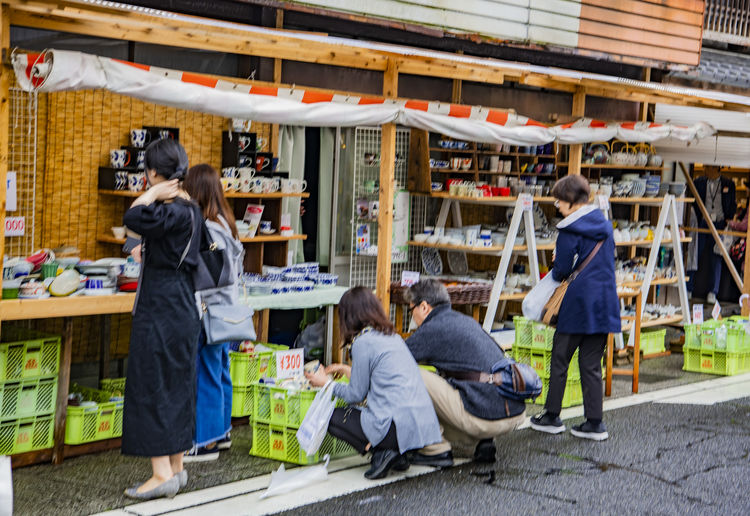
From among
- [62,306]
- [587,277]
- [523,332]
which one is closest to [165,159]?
[62,306]

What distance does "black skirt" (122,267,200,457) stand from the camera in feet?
20.4

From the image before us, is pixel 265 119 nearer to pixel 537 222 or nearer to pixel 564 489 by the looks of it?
pixel 564 489

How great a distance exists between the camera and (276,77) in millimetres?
10508

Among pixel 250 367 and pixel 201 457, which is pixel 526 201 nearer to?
pixel 250 367

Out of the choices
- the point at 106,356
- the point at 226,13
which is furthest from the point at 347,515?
the point at 226,13

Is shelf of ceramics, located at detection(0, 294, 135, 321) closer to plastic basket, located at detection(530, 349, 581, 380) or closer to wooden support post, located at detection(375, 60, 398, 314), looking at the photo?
wooden support post, located at detection(375, 60, 398, 314)

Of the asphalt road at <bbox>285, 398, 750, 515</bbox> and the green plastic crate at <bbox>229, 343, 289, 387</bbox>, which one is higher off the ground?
the green plastic crate at <bbox>229, 343, 289, 387</bbox>

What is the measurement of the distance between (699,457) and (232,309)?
3.72 meters

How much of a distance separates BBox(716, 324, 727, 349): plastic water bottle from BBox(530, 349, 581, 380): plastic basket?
2792mm

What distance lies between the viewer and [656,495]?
6883 millimetres

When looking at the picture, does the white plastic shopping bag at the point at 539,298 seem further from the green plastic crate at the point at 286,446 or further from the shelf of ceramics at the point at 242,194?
the shelf of ceramics at the point at 242,194

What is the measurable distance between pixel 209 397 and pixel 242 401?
121cm

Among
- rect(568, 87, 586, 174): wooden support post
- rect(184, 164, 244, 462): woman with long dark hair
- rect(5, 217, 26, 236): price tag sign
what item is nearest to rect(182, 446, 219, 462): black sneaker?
rect(184, 164, 244, 462): woman with long dark hair

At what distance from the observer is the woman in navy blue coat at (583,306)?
8.36 meters
